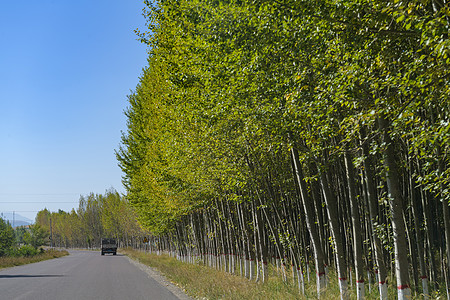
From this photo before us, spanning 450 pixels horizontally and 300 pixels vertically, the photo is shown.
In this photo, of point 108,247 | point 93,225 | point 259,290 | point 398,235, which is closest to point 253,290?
point 259,290

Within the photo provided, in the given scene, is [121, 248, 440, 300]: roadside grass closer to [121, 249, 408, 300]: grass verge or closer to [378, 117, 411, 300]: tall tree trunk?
[121, 249, 408, 300]: grass verge

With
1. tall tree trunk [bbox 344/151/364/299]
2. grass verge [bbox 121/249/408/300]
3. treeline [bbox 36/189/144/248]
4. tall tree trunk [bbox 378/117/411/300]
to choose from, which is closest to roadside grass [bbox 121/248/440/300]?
grass verge [bbox 121/249/408/300]

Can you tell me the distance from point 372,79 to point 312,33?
57.0 inches

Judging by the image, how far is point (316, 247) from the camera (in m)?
10.6

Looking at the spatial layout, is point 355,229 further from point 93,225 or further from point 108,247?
point 93,225

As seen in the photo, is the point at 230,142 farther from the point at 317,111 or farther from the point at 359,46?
the point at 359,46

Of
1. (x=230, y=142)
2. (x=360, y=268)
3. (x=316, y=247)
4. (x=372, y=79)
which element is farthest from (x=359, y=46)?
(x=230, y=142)

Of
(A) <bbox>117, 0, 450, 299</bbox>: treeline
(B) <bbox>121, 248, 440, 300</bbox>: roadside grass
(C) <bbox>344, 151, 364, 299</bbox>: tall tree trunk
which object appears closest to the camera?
(A) <bbox>117, 0, 450, 299</bbox>: treeline

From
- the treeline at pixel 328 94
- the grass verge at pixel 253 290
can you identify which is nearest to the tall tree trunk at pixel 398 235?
the treeline at pixel 328 94

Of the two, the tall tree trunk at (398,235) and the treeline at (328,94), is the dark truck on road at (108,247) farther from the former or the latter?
the tall tree trunk at (398,235)

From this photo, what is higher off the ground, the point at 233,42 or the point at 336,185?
the point at 233,42

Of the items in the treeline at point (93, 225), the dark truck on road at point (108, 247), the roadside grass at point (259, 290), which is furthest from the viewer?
the treeline at point (93, 225)

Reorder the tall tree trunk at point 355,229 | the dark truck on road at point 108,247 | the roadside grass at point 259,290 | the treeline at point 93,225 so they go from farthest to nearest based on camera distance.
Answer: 1. the treeline at point 93,225
2. the dark truck on road at point 108,247
3. the roadside grass at point 259,290
4. the tall tree trunk at point 355,229

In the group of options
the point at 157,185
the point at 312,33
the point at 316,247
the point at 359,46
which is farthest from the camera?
the point at 157,185
